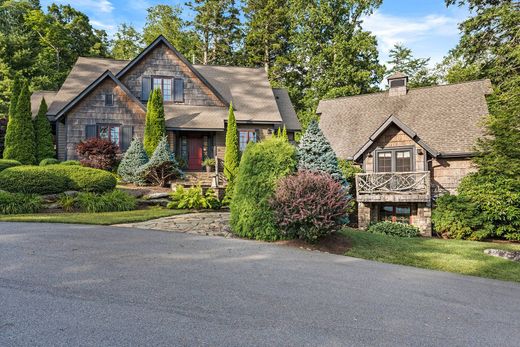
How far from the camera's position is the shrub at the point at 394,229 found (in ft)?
47.4

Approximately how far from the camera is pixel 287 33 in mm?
37000

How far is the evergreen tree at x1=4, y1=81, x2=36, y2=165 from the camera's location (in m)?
17.4

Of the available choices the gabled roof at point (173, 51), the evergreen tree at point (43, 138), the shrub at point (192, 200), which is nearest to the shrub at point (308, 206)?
the shrub at point (192, 200)

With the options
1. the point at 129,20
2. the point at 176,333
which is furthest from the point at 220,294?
the point at 129,20

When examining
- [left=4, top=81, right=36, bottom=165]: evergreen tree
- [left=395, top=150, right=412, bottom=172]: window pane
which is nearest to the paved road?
[left=395, top=150, right=412, bottom=172]: window pane

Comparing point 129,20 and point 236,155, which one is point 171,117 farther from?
point 129,20

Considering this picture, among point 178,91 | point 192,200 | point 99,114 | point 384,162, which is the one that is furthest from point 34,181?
point 384,162

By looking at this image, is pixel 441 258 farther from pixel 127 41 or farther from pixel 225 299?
pixel 127 41

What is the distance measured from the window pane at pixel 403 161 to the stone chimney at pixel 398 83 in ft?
20.7

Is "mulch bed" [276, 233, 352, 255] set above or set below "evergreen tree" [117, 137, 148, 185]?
below

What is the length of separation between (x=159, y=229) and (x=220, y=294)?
5161 mm

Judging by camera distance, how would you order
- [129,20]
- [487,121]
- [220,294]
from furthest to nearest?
[129,20], [487,121], [220,294]

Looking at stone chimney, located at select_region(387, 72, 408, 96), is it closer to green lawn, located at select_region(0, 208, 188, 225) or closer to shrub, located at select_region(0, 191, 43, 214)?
green lawn, located at select_region(0, 208, 188, 225)

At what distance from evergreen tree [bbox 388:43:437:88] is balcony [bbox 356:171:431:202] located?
20.6 metres
